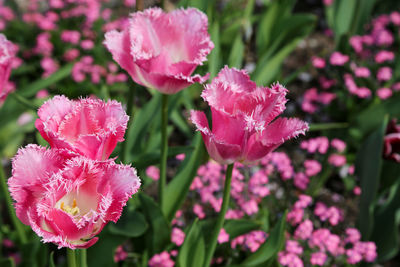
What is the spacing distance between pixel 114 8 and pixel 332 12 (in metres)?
1.38

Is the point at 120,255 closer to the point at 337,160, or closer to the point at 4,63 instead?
the point at 4,63

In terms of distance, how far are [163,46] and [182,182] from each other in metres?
0.52

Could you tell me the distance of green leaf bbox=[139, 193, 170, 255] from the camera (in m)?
1.30

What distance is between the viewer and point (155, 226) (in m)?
1.37

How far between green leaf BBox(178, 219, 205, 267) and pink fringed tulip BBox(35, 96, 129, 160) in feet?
1.53

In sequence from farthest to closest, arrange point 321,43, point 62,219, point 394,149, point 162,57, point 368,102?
point 321,43 → point 368,102 → point 394,149 → point 162,57 → point 62,219

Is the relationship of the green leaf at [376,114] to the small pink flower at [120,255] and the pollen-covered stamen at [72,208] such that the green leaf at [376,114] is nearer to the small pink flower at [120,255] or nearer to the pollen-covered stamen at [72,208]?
the small pink flower at [120,255]

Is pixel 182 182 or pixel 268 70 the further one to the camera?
pixel 268 70

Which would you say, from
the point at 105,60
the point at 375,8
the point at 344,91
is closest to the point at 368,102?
the point at 344,91

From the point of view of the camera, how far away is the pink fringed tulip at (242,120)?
799 millimetres

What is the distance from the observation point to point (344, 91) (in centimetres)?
234

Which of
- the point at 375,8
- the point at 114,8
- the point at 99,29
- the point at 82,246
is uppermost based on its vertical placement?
the point at 375,8

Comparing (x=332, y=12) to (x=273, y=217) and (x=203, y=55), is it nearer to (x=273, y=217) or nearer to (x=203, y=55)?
(x=273, y=217)

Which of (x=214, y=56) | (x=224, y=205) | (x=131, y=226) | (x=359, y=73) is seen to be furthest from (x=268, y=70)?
(x=224, y=205)
